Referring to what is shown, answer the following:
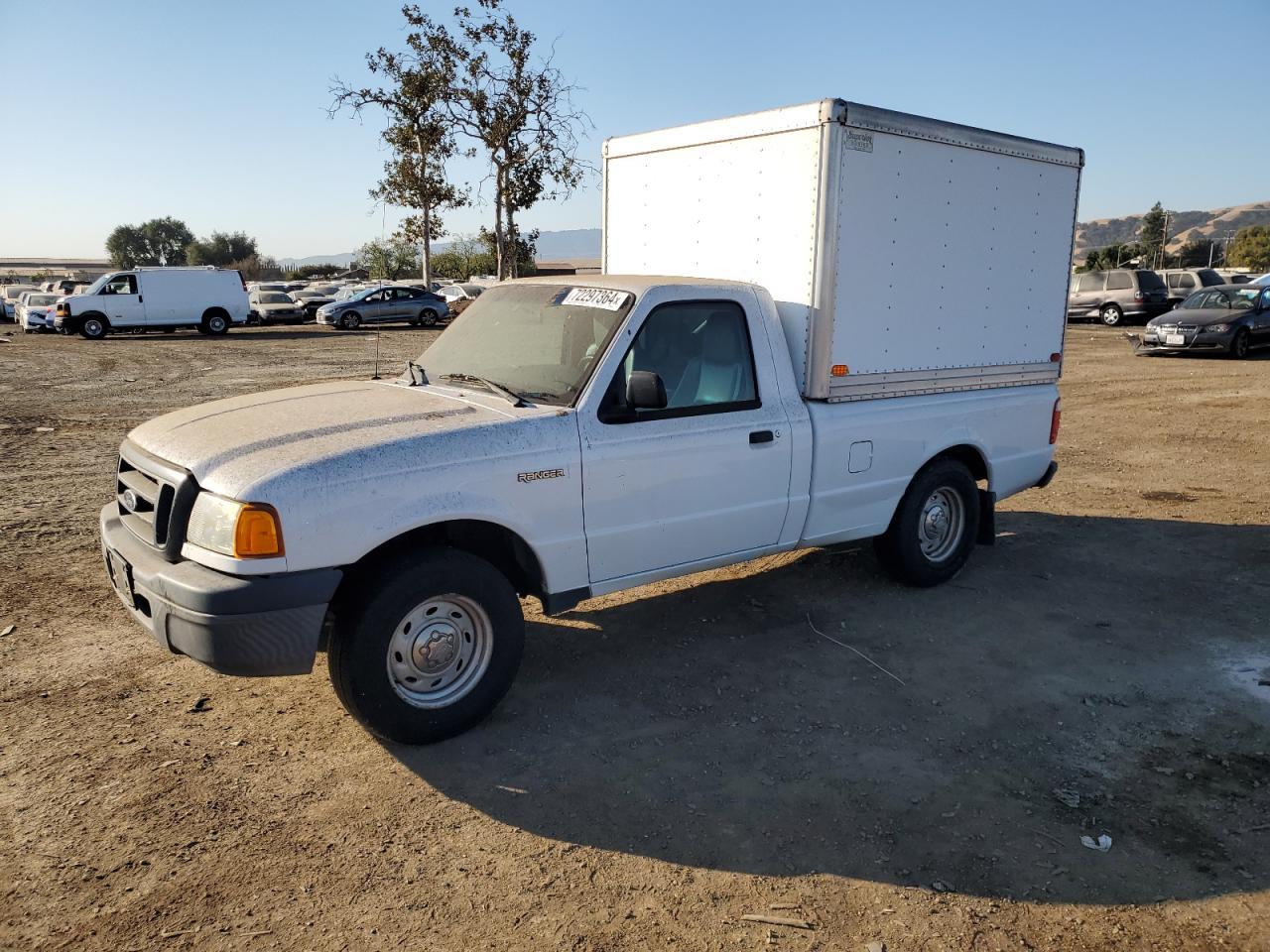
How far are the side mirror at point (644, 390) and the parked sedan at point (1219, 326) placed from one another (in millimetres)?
20145

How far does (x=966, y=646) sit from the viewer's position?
17.5 feet

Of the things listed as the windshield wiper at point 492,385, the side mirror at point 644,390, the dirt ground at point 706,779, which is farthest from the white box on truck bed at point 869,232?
the windshield wiper at point 492,385

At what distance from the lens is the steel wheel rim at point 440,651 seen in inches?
156

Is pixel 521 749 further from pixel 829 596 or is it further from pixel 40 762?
pixel 829 596

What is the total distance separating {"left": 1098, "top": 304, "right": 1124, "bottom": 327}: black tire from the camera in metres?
29.3

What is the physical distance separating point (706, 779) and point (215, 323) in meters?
31.4

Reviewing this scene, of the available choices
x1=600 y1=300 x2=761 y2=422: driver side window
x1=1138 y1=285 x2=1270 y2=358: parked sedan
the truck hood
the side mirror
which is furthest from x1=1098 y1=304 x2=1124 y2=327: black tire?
the truck hood

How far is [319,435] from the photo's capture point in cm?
395

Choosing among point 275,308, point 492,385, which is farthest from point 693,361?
point 275,308

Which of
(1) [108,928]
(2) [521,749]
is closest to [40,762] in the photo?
(1) [108,928]

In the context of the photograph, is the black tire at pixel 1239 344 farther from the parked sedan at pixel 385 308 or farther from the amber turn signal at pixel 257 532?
the parked sedan at pixel 385 308

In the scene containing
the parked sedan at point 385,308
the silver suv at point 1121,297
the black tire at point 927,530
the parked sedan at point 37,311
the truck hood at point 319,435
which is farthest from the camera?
the parked sedan at point 385,308

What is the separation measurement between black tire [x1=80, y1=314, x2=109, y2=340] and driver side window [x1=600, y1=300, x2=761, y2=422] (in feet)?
96.8

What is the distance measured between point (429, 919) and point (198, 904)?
2.54 ft
